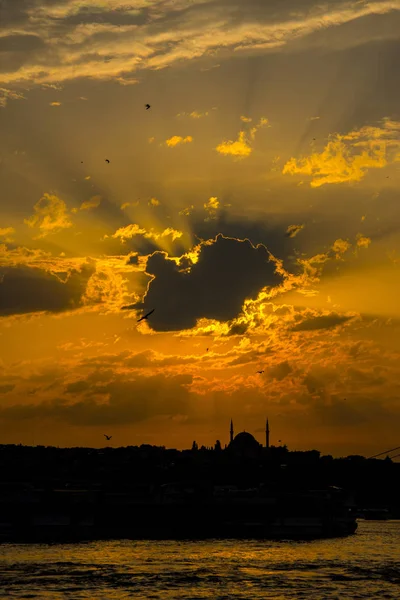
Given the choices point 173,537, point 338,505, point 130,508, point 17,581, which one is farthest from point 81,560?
point 338,505

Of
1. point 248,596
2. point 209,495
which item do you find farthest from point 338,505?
point 248,596

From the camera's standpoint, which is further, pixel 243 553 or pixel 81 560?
pixel 243 553

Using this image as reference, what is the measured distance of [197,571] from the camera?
309ft

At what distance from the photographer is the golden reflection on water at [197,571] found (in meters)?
77.8

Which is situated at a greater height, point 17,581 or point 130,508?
point 130,508

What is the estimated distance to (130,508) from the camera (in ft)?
574

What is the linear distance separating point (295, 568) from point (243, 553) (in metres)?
19.3

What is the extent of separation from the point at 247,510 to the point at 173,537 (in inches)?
984

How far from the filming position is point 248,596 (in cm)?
7625

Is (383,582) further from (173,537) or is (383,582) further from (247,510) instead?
(247,510)

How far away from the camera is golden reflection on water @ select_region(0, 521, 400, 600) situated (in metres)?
77.8

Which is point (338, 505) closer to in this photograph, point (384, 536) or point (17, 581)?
point (384, 536)

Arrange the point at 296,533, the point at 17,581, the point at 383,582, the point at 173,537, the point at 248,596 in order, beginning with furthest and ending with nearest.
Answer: the point at 296,533, the point at 173,537, the point at 383,582, the point at 17,581, the point at 248,596

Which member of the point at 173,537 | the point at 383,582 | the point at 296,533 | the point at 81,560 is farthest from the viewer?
the point at 296,533
